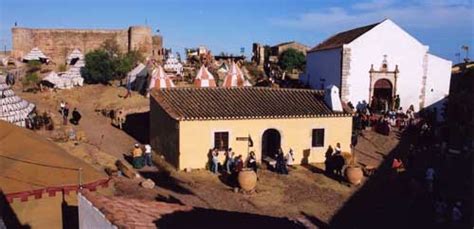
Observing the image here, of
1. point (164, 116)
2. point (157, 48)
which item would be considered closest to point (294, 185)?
point (164, 116)

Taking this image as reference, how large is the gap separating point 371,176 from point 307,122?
3.53 meters

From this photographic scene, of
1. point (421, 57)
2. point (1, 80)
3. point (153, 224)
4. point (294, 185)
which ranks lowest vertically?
point (294, 185)

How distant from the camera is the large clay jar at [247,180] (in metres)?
17.9

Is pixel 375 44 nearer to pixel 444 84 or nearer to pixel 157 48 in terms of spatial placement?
pixel 444 84

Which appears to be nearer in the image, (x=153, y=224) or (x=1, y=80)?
(x=153, y=224)

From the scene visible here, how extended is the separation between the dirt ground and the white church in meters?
4.68

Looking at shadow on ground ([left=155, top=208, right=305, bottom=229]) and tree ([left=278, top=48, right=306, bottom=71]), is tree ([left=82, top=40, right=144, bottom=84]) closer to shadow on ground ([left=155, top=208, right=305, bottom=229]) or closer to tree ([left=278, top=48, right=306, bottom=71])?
tree ([left=278, top=48, right=306, bottom=71])

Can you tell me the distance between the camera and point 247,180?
17.9 metres

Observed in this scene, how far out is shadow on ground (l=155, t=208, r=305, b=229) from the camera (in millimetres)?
7852

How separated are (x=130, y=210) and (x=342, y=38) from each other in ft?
86.4

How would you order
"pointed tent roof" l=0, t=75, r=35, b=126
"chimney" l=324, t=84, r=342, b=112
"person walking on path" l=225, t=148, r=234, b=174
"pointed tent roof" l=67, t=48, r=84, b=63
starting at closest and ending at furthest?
"person walking on path" l=225, t=148, r=234, b=174 → "chimney" l=324, t=84, r=342, b=112 → "pointed tent roof" l=0, t=75, r=35, b=126 → "pointed tent roof" l=67, t=48, r=84, b=63

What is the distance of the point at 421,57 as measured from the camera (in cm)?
3020

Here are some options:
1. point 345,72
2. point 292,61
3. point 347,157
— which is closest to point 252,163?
point 347,157

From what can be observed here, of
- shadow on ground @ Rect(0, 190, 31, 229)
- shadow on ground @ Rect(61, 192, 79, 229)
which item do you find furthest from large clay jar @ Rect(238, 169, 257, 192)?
shadow on ground @ Rect(0, 190, 31, 229)
